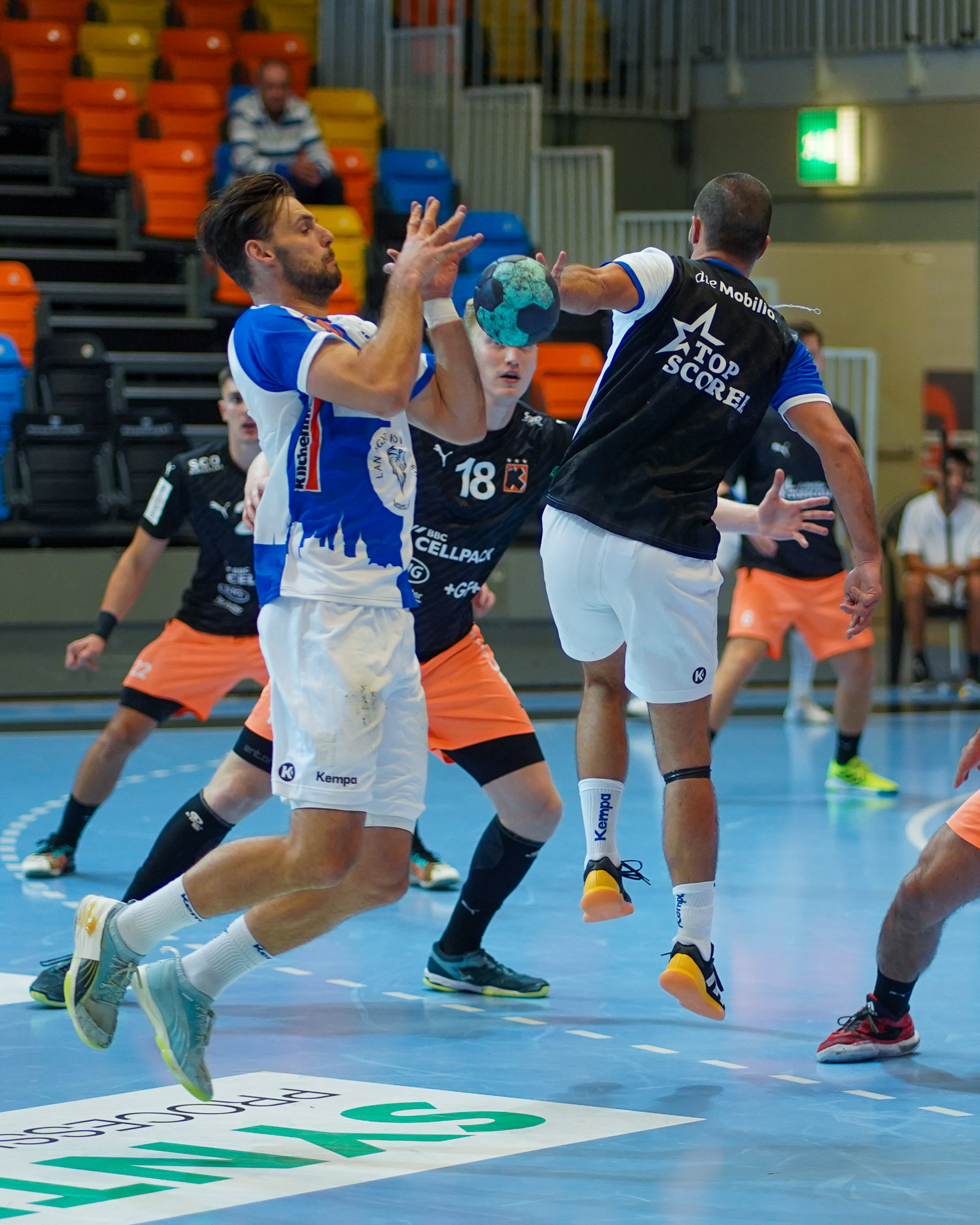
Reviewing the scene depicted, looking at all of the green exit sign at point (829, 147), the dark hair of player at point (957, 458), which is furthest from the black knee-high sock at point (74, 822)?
the green exit sign at point (829, 147)

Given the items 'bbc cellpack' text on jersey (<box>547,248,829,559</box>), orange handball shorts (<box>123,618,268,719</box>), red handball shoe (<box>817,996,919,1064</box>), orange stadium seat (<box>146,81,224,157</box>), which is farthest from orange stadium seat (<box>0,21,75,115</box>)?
red handball shoe (<box>817,996,919,1064</box>)

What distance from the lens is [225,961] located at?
3.64 meters

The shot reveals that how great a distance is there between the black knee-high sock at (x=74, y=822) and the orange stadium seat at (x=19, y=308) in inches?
269

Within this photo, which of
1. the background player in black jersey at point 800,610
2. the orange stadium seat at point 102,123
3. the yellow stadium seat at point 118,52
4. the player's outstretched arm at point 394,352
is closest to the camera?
the player's outstretched arm at point 394,352

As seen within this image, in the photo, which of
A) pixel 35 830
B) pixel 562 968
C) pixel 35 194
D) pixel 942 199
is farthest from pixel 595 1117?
pixel 942 199

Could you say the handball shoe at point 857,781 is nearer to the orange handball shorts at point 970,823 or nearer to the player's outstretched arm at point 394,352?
the orange handball shorts at point 970,823

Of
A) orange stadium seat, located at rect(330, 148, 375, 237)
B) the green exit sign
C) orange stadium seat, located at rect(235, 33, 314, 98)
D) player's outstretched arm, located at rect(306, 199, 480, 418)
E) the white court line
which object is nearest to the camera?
player's outstretched arm, located at rect(306, 199, 480, 418)

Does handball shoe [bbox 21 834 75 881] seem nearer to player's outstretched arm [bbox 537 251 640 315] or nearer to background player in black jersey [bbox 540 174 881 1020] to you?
background player in black jersey [bbox 540 174 881 1020]

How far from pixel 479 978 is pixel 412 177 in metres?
11.2

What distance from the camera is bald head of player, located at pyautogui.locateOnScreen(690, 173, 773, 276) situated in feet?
13.9

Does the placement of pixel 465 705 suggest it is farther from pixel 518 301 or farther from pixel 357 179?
pixel 357 179

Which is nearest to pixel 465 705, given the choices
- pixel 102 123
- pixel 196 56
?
pixel 102 123

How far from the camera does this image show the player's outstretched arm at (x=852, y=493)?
13.8 ft

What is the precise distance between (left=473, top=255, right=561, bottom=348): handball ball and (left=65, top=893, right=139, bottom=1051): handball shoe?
1.47 meters
